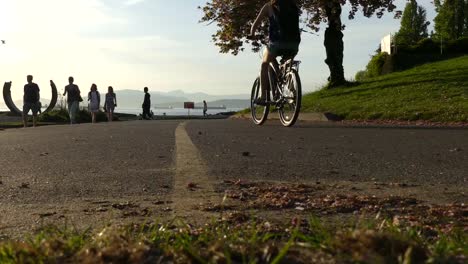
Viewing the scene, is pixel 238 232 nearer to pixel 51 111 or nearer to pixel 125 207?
pixel 125 207

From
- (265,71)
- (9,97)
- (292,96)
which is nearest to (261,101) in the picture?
(265,71)

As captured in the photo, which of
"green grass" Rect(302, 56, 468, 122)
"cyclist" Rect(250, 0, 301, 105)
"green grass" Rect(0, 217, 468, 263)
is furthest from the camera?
"green grass" Rect(302, 56, 468, 122)

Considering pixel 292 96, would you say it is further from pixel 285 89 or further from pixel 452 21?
pixel 452 21

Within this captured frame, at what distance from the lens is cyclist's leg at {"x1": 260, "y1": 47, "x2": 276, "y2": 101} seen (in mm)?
10205

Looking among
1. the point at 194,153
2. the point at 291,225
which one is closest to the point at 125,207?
the point at 291,225

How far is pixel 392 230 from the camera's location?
1.93m

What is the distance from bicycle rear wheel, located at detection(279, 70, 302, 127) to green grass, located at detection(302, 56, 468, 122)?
430 cm

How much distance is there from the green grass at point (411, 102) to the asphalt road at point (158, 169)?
667 centimetres

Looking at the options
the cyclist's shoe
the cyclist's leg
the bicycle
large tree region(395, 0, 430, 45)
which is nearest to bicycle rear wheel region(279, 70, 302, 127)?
the bicycle

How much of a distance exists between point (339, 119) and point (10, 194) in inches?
518

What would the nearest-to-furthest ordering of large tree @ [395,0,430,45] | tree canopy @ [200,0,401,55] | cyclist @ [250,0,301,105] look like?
cyclist @ [250,0,301,105] < tree canopy @ [200,0,401,55] < large tree @ [395,0,430,45]

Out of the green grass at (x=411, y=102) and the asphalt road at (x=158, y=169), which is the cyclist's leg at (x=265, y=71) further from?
the green grass at (x=411, y=102)

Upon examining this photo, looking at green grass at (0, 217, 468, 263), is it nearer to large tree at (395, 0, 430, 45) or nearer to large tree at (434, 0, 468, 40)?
large tree at (434, 0, 468, 40)

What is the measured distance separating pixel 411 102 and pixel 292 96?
780cm
